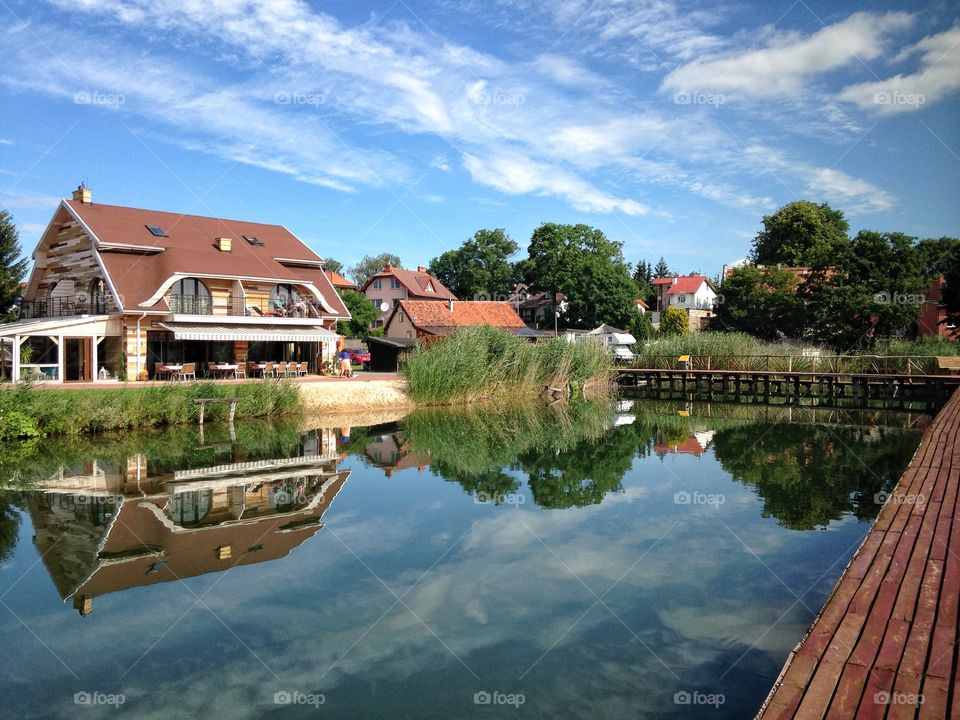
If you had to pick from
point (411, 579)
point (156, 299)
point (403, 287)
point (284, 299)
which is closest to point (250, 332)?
point (156, 299)

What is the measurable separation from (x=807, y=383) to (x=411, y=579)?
35.4 m

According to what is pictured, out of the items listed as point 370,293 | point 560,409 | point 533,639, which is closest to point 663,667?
point 533,639

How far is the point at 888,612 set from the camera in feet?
17.6

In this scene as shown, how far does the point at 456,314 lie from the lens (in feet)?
164

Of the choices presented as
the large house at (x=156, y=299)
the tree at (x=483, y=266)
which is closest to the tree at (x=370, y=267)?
the tree at (x=483, y=266)

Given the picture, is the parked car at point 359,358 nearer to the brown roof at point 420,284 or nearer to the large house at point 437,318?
the large house at point 437,318

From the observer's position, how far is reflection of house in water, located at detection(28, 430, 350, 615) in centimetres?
877

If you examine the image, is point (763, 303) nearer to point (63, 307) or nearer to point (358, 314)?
point (358, 314)

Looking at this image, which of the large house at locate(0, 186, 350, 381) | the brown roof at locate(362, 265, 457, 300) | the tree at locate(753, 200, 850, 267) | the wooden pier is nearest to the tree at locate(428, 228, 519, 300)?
the brown roof at locate(362, 265, 457, 300)

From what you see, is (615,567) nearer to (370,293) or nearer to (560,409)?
(560,409)

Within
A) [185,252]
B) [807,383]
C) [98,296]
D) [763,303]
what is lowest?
[807,383]

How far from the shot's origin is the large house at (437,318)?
46.1 meters

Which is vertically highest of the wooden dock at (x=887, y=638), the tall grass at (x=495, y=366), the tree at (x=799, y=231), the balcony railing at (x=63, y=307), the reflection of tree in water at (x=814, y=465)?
the tree at (x=799, y=231)

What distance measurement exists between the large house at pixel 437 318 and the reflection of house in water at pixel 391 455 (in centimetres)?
2354
